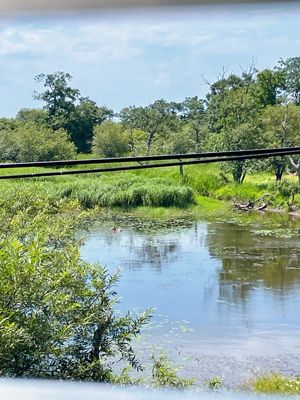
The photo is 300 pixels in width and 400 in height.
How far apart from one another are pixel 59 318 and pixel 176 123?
0.49m

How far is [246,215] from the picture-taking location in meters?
1.31

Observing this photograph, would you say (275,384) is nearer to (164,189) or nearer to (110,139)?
(164,189)

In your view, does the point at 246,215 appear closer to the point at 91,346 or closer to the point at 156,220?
the point at 156,220

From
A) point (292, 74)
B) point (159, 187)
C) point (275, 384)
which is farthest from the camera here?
point (159, 187)

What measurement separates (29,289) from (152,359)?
0.30m

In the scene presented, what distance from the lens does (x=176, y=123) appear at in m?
1.27

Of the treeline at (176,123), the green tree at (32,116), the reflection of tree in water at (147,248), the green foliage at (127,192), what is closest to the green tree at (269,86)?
the treeline at (176,123)

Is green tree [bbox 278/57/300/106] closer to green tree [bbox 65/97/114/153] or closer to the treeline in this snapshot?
the treeline

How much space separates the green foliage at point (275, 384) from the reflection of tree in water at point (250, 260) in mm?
165

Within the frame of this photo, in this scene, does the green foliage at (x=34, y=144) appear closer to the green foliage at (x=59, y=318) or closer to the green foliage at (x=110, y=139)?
the green foliage at (x=110, y=139)

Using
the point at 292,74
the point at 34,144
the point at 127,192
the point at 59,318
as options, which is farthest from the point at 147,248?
the point at 292,74

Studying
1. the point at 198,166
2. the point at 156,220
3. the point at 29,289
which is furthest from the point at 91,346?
the point at 198,166

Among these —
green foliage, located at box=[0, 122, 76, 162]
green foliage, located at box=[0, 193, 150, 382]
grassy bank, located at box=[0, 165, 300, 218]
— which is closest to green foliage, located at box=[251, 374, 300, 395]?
green foliage, located at box=[0, 193, 150, 382]

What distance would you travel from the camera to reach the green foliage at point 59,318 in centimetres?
119
